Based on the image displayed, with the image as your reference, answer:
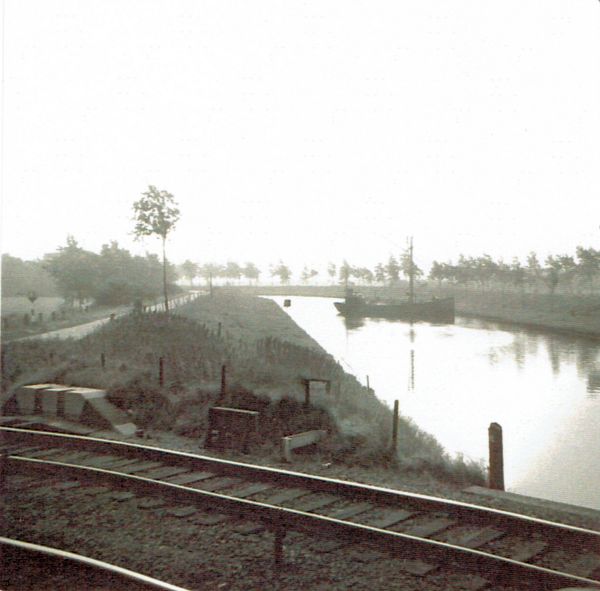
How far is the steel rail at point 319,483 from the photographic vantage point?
5727 millimetres

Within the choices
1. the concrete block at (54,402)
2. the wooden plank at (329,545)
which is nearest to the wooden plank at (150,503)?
the wooden plank at (329,545)

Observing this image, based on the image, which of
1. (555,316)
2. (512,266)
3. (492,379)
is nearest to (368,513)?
(492,379)

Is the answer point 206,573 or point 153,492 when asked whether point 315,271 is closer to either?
point 153,492

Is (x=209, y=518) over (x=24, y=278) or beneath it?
beneath

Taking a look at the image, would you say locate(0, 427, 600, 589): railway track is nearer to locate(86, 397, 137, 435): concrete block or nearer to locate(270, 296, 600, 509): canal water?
locate(86, 397, 137, 435): concrete block

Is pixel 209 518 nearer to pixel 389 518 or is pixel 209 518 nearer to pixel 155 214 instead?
pixel 389 518

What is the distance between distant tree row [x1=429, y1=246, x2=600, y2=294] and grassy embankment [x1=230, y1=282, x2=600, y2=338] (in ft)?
1.48

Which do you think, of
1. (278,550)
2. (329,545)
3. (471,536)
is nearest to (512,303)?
(471,536)

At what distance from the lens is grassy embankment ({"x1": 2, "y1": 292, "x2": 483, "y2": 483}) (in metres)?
11.0

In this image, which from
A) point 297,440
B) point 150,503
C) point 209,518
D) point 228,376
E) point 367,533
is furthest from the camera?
point 228,376

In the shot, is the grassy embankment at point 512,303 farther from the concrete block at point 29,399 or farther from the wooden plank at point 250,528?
the wooden plank at point 250,528

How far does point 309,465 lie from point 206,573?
442 centimetres

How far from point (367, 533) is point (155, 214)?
11895mm

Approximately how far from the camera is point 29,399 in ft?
43.4
